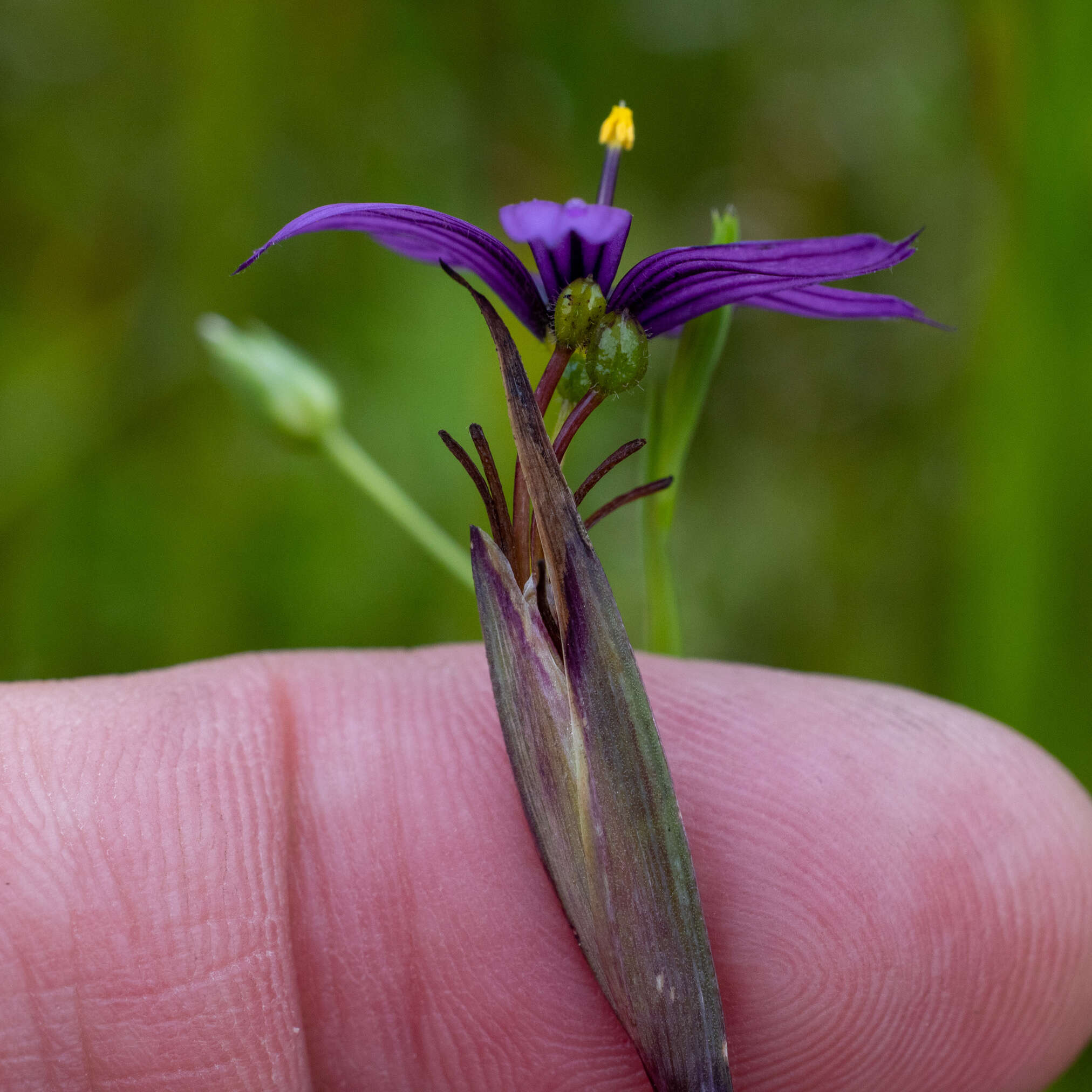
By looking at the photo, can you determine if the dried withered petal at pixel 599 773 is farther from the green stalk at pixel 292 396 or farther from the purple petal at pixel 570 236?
the green stalk at pixel 292 396

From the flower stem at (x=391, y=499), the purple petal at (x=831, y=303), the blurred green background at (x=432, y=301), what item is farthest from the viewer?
the blurred green background at (x=432, y=301)

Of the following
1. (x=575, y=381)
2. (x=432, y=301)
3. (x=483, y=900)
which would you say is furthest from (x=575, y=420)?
(x=432, y=301)

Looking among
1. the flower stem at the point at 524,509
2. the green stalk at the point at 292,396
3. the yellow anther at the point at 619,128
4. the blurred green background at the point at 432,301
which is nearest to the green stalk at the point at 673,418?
the yellow anther at the point at 619,128

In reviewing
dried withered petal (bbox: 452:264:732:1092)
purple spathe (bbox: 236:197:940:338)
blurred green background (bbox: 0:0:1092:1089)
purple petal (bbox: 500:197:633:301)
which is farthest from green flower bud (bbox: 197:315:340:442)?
dried withered petal (bbox: 452:264:732:1092)

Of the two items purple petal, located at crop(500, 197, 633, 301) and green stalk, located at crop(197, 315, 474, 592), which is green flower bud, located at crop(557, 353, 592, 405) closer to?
purple petal, located at crop(500, 197, 633, 301)

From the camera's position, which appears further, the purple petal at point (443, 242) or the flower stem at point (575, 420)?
the flower stem at point (575, 420)

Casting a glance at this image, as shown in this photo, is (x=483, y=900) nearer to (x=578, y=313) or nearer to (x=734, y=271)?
(x=578, y=313)
